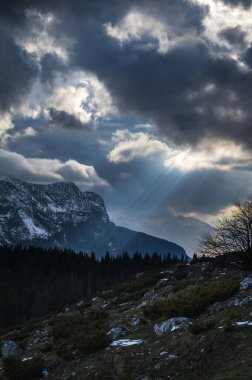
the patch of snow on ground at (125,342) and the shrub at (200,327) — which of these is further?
the patch of snow on ground at (125,342)

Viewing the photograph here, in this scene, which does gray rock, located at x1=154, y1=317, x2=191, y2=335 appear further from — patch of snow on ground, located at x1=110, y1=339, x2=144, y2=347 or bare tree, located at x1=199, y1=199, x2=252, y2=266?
bare tree, located at x1=199, y1=199, x2=252, y2=266

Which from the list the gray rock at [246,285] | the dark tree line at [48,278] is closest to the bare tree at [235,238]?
the gray rock at [246,285]

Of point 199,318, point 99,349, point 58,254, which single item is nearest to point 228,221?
point 199,318

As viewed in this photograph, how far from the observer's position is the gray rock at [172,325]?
53.9 feet

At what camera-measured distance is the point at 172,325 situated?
16.7 m

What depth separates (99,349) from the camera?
16734 millimetres

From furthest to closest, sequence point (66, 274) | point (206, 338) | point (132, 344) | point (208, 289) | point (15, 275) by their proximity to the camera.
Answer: point (66, 274) → point (15, 275) → point (208, 289) → point (132, 344) → point (206, 338)

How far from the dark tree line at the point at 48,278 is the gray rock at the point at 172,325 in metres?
59.6

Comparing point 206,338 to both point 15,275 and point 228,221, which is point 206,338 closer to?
point 228,221

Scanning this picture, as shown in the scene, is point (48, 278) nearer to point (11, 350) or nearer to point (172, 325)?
point (11, 350)

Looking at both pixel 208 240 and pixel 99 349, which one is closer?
pixel 99 349

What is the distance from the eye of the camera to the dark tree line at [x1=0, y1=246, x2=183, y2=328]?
274 ft

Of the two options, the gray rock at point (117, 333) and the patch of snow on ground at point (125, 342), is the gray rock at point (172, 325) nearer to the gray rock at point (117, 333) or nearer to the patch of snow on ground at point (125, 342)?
the patch of snow on ground at point (125, 342)

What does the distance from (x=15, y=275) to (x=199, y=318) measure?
98.1 meters
